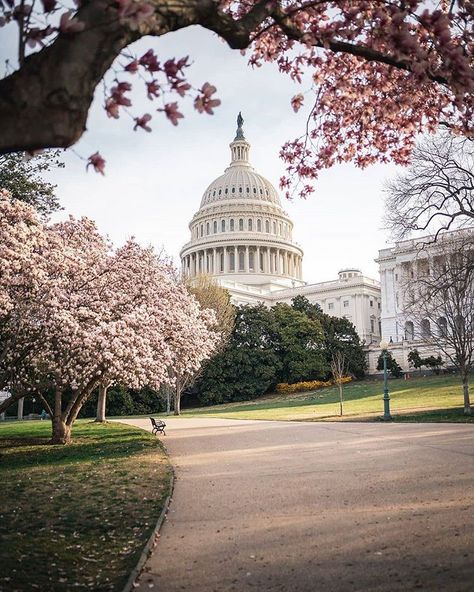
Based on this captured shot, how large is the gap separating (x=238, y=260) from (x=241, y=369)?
6422 centimetres

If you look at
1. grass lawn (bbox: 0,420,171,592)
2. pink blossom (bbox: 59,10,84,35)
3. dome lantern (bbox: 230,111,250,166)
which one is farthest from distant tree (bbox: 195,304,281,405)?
dome lantern (bbox: 230,111,250,166)

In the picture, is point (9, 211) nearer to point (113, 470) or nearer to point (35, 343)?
point (35, 343)

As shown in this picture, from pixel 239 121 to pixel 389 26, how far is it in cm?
14895

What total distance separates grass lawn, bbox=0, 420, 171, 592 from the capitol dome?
105297mm

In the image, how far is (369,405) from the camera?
3925 cm

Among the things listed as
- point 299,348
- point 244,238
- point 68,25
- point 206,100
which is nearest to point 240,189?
point 244,238

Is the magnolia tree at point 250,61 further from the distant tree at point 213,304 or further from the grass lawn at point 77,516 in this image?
the distant tree at point 213,304

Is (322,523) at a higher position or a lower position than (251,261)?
lower

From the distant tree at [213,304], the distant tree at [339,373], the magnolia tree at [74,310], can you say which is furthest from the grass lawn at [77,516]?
the distant tree at [213,304]

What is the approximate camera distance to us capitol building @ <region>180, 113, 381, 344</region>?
112m

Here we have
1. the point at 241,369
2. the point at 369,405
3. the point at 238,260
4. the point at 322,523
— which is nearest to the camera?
the point at 322,523

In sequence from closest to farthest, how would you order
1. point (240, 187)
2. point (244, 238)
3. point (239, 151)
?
1. point (244, 238)
2. point (240, 187)
3. point (239, 151)

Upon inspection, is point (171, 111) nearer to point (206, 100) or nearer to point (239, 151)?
point (206, 100)

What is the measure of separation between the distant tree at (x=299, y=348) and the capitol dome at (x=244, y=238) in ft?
168
